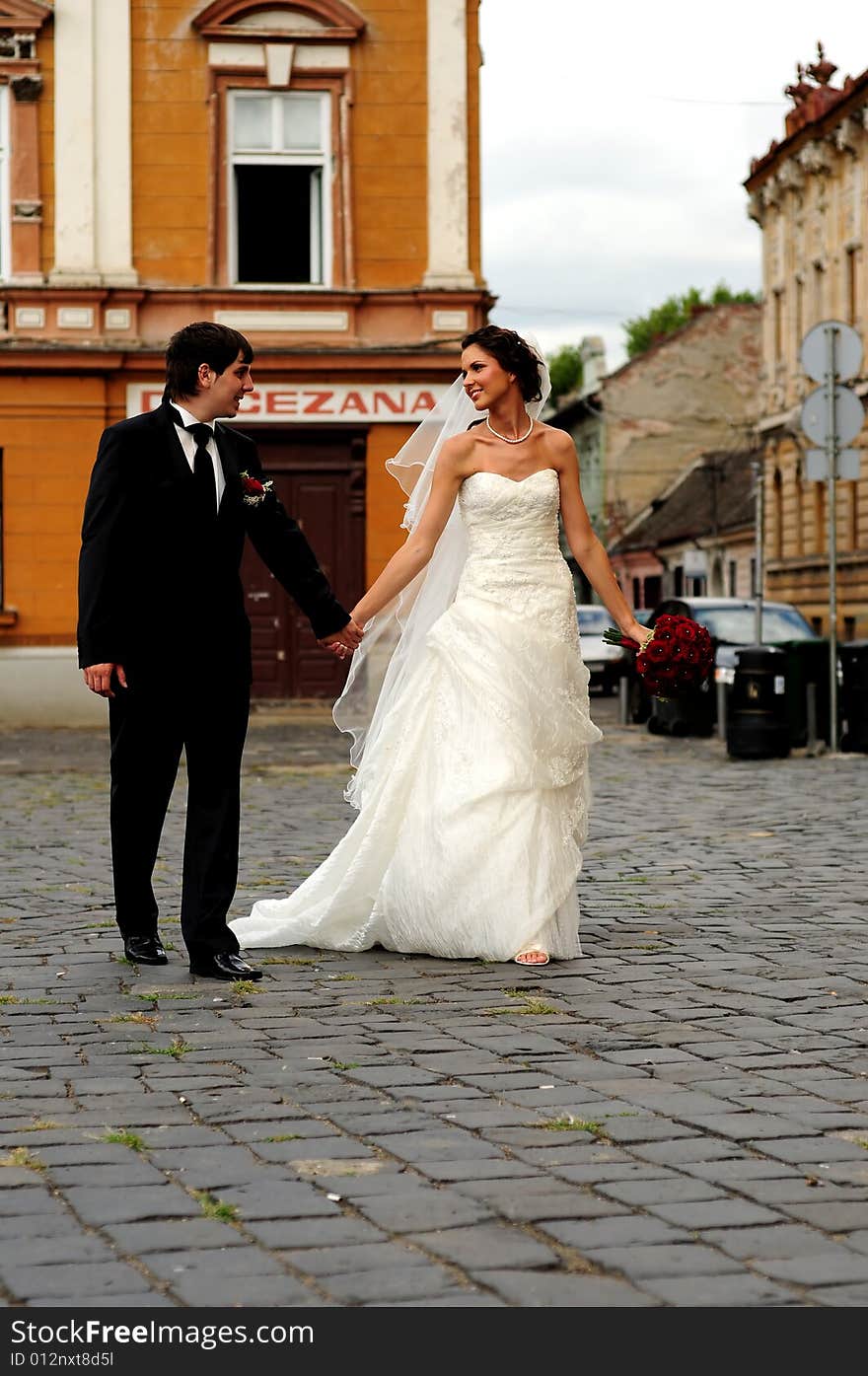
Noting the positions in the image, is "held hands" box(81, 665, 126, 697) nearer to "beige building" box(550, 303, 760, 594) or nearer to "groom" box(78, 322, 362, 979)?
"groom" box(78, 322, 362, 979)

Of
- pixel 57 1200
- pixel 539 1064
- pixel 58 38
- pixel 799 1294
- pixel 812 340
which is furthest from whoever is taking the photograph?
pixel 58 38

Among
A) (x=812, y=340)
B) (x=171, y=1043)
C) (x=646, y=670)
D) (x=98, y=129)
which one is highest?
(x=98, y=129)

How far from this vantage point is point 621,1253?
3760 millimetres

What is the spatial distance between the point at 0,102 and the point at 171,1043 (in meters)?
20.2

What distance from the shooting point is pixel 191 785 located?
7.10 m

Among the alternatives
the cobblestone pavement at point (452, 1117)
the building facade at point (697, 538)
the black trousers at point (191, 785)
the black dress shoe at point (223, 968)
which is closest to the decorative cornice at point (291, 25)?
the cobblestone pavement at point (452, 1117)

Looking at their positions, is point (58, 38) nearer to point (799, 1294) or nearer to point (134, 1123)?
point (134, 1123)

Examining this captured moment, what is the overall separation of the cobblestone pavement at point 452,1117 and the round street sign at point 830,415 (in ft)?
31.8

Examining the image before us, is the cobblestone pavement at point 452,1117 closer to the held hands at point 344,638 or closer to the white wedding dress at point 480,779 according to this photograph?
the white wedding dress at point 480,779

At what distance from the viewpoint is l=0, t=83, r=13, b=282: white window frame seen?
2402 centimetres

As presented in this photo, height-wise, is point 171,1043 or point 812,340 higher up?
point 812,340

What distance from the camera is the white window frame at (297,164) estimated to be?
80.2 ft

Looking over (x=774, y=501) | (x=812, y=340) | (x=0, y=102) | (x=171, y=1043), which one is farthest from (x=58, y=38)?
(x=774, y=501)

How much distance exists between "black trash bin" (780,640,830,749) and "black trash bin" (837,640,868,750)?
589 millimetres
